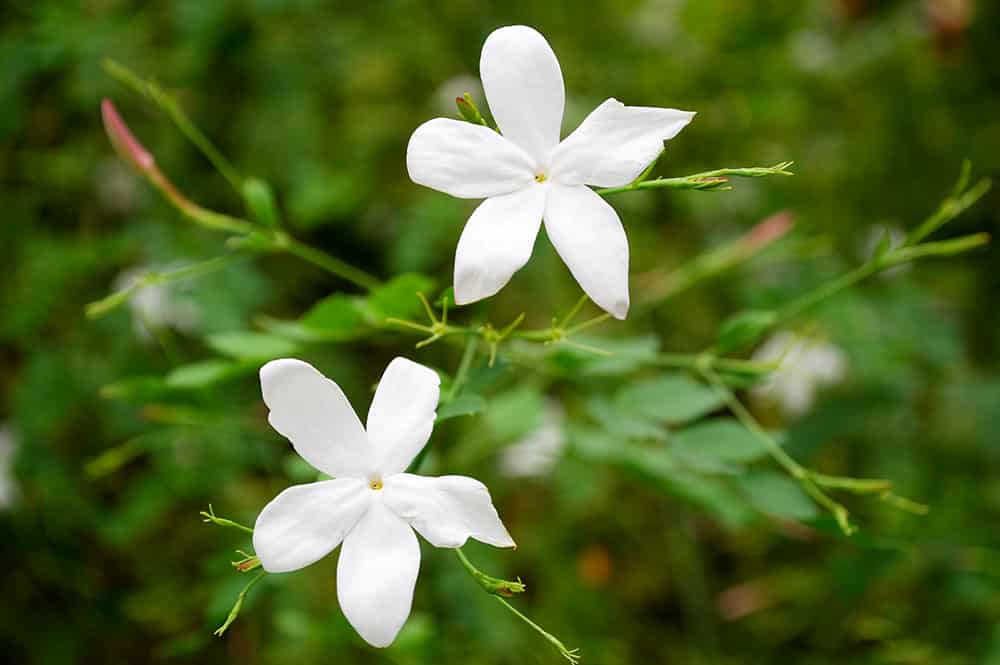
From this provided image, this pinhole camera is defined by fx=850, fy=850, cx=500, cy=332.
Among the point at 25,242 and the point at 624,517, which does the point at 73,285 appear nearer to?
the point at 25,242

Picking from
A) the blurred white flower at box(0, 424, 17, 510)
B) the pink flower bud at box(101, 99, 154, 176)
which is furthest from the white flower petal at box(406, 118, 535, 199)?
the blurred white flower at box(0, 424, 17, 510)

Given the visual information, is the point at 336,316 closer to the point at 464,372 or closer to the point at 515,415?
the point at 464,372

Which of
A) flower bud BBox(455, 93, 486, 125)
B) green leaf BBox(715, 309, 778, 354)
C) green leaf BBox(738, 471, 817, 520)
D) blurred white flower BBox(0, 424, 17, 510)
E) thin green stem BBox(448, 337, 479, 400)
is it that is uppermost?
flower bud BBox(455, 93, 486, 125)

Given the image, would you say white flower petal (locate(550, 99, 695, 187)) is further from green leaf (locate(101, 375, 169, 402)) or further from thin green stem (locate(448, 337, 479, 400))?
green leaf (locate(101, 375, 169, 402))

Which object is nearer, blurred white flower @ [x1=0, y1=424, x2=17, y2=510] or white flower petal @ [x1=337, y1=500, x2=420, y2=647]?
white flower petal @ [x1=337, y1=500, x2=420, y2=647]

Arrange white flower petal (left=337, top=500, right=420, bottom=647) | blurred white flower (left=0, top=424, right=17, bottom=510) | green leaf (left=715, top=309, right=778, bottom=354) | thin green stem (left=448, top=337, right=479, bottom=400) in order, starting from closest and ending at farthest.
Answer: white flower petal (left=337, top=500, right=420, bottom=647) < thin green stem (left=448, top=337, right=479, bottom=400) < green leaf (left=715, top=309, right=778, bottom=354) < blurred white flower (left=0, top=424, right=17, bottom=510)

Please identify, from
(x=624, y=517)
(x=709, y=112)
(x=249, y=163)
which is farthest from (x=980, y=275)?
(x=249, y=163)

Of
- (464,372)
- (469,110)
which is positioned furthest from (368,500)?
(469,110)
